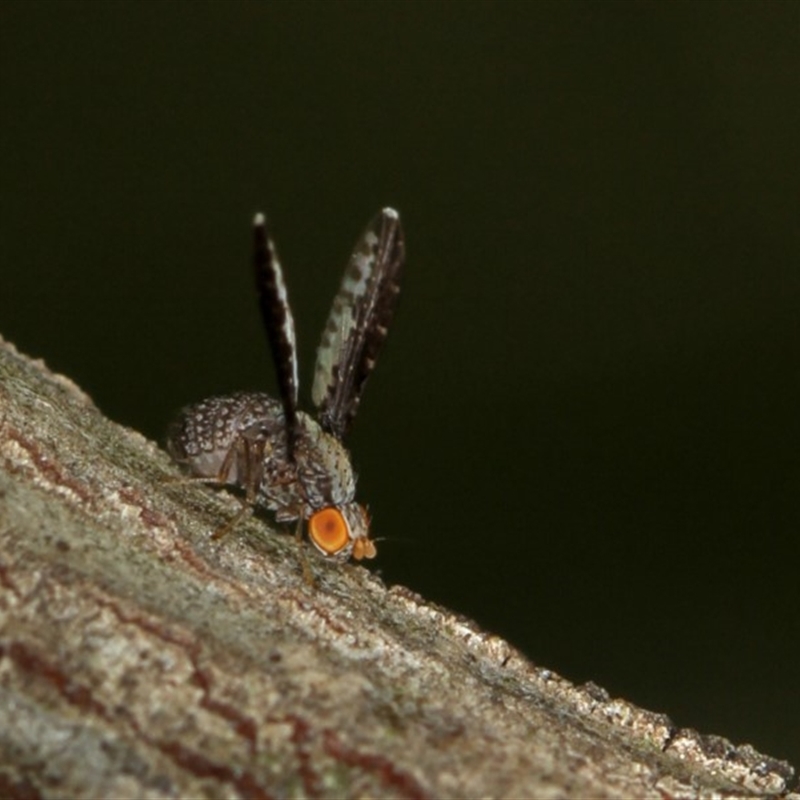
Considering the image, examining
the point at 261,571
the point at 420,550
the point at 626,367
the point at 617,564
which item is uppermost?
the point at 626,367

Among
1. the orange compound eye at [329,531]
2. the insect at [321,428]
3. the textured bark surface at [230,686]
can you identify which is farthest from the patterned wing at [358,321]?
the textured bark surface at [230,686]

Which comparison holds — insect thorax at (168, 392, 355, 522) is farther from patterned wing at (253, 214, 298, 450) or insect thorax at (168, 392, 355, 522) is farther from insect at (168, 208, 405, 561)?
patterned wing at (253, 214, 298, 450)

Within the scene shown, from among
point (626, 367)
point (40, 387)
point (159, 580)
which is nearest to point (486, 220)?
point (626, 367)

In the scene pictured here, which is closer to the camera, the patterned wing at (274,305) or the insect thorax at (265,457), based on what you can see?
the patterned wing at (274,305)

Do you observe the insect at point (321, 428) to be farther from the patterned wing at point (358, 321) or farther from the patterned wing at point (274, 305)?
the patterned wing at point (274, 305)

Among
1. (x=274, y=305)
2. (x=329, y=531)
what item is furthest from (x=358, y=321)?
(x=274, y=305)

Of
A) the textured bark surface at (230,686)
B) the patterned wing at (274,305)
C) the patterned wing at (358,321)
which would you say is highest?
the patterned wing at (358,321)

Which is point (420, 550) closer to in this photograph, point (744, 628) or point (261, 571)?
Answer: point (744, 628)

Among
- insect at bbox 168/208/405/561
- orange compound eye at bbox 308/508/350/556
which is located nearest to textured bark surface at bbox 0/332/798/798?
orange compound eye at bbox 308/508/350/556
